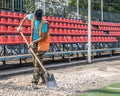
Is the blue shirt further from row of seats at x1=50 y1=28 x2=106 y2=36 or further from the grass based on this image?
row of seats at x1=50 y1=28 x2=106 y2=36

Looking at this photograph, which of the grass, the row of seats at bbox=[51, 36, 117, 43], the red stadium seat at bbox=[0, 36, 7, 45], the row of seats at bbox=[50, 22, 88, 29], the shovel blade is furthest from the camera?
the row of seats at bbox=[50, 22, 88, 29]

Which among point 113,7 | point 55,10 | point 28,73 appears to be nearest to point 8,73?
point 28,73

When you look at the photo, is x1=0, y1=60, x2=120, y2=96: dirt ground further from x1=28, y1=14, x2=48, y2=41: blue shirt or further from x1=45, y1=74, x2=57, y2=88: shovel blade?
x1=28, y1=14, x2=48, y2=41: blue shirt

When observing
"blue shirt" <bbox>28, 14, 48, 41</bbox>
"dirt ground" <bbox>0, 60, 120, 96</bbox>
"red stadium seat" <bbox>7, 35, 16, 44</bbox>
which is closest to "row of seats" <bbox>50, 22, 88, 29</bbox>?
"red stadium seat" <bbox>7, 35, 16, 44</bbox>

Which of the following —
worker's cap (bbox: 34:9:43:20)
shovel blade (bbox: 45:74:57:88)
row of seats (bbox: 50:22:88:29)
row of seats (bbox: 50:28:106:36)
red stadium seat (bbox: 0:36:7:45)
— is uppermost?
worker's cap (bbox: 34:9:43:20)

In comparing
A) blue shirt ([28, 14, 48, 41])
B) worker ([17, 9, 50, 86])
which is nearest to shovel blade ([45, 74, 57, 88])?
worker ([17, 9, 50, 86])

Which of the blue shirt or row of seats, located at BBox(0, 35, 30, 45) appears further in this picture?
row of seats, located at BBox(0, 35, 30, 45)

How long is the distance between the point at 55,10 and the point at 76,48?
5.40 metres

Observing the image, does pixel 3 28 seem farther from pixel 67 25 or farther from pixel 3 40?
pixel 67 25

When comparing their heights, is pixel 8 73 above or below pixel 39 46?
below

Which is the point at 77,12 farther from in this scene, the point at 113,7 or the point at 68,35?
the point at 113,7

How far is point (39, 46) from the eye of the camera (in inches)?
361

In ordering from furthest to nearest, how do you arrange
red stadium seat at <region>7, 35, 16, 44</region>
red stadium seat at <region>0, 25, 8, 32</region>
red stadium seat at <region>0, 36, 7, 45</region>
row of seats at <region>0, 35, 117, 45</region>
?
1. red stadium seat at <region>0, 25, 8, 32</region>
2. red stadium seat at <region>7, 35, 16, 44</region>
3. row of seats at <region>0, 35, 117, 45</region>
4. red stadium seat at <region>0, 36, 7, 45</region>

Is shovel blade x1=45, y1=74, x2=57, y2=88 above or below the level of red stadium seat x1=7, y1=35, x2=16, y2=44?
below
